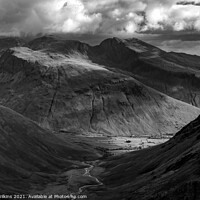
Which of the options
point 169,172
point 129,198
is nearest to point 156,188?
point 129,198

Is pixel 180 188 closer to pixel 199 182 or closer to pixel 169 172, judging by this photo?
pixel 199 182

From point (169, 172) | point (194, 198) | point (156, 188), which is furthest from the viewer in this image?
point (169, 172)

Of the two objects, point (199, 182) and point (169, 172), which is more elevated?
point (199, 182)

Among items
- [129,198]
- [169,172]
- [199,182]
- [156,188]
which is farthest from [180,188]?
[169,172]

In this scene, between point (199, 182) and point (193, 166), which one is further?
point (193, 166)

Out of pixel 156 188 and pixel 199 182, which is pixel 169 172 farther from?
pixel 199 182

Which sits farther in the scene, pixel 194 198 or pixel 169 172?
pixel 169 172

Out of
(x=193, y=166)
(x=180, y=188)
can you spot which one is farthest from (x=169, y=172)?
(x=180, y=188)

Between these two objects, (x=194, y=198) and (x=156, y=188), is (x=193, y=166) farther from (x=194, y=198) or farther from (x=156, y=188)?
(x=194, y=198)

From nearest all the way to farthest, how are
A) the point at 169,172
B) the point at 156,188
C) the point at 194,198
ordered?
the point at 194,198 < the point at 156,188 < the point at 169,172

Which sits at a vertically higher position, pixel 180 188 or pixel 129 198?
pixel 180 188
